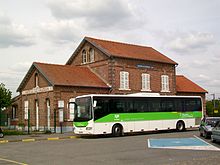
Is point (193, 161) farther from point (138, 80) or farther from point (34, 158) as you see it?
point (138, 80)

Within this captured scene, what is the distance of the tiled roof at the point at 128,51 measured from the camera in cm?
4188

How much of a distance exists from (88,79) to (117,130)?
12192 millimetres

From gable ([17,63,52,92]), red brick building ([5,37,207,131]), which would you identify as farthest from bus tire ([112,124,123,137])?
gable ([17,63,52,92])

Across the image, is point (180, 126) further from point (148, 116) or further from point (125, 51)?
point (125, 51)

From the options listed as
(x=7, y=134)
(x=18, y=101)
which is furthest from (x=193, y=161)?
(x=18, y=101)

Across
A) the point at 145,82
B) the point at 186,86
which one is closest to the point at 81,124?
the point at 145,82

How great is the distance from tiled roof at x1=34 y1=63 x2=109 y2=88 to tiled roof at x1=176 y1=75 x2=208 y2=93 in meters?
13.4

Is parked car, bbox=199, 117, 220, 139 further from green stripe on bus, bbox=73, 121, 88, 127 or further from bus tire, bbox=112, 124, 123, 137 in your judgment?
green stripe on bus, bbox=73, 121, 88, 127

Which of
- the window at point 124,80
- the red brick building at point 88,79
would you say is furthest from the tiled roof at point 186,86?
the window at point 124,80

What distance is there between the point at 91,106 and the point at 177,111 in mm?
9049

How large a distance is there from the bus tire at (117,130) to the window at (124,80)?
41.8ft

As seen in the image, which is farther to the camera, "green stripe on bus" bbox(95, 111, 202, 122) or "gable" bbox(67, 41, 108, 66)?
"gable" bbox(67, 41, 108, 66)

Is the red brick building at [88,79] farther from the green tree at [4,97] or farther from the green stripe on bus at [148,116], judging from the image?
the green stripe on bus at [148,116]

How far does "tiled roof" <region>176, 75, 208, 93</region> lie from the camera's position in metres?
50.3
